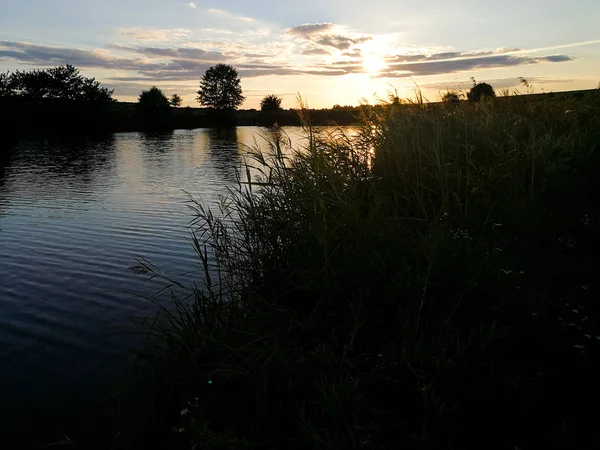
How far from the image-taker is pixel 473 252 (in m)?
5.27

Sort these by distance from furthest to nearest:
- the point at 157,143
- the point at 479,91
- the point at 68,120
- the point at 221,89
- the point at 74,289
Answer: the point at 221,89 → the point at 68,120 → the point at 157,143 → the point at 479,91 → the point at 74,289

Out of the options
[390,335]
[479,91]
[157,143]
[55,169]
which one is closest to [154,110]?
[157,143]

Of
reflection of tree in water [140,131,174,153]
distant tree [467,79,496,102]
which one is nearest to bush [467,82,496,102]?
distant tree [467,79,496,102]

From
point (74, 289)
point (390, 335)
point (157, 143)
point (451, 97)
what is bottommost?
point (74, 289)

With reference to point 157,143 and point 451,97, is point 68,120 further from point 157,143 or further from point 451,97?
point 451,97

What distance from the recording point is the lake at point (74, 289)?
18.8 feet

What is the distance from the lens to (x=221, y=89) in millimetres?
130750

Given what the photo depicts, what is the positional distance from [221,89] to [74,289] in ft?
421

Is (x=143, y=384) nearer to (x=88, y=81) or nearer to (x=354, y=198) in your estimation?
(x=354, y=198)

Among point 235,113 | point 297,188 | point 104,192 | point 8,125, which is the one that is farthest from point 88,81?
point 297,188

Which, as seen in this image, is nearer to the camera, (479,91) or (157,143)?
(479,91)

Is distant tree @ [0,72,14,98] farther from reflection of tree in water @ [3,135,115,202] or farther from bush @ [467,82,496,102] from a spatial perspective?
bush @ [467,82,496,102]

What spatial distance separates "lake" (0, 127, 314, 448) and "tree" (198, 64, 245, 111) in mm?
109461

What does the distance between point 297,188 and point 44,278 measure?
6597mm
